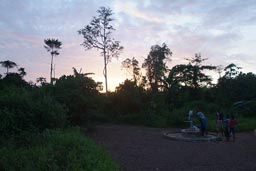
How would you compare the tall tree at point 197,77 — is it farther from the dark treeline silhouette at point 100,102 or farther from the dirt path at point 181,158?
the dirt path at point 181,158

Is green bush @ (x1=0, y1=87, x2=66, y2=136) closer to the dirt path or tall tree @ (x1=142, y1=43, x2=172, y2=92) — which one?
the dirt path

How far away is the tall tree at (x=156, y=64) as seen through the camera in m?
54.2

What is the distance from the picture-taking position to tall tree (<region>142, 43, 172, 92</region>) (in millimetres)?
54150

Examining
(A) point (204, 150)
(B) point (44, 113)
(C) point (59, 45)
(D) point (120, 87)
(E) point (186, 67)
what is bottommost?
(A) point (204, 150)

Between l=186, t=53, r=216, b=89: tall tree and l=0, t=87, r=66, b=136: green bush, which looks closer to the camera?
l=0, t=87, r=66, b=136: green bush

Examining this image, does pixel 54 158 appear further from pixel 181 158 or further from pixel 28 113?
pixel 28 113

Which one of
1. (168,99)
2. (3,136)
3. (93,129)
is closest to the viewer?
(3,136)

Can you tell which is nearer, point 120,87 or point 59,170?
point 59,170

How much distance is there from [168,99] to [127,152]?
114 ft

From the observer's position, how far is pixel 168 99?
4975 cm

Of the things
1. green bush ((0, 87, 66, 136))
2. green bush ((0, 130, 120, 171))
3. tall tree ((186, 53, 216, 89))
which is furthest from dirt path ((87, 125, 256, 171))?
tall tree ((186, 53, 216, 89))

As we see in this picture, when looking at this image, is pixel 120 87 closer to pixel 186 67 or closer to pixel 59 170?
pixel 186 67

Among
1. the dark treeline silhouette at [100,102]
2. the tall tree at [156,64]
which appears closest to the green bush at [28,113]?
the dark treeline silhouette at [100,102]

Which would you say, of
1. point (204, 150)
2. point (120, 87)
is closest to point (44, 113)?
point (204, 150)
